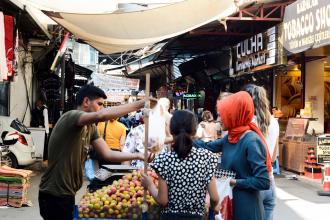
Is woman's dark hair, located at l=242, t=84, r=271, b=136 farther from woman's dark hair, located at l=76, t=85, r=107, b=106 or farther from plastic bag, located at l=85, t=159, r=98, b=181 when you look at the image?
plastic bag, located at l=85, t=159, r=98, b=181

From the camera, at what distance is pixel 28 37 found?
15.1 m

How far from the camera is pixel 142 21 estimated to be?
940 centimetres

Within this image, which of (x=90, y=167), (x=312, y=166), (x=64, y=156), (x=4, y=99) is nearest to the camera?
(x=64, y=156)

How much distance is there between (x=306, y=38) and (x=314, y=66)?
399 centimetres

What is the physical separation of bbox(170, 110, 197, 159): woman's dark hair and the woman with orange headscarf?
530 millimetres

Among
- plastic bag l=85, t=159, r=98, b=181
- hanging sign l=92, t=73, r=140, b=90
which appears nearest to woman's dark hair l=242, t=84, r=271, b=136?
plastic bag l=85, t=159, r=98, b=181

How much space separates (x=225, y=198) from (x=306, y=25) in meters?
8.33

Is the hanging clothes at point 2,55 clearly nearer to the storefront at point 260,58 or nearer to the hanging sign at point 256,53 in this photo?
the storefront at point 260,58

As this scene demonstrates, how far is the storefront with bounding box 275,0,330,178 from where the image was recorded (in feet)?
36.0

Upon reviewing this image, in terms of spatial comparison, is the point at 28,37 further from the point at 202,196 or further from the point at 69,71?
the point at 202,196

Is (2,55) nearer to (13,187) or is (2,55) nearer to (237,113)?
(13,187)

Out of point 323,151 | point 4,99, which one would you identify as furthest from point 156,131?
point 4,99

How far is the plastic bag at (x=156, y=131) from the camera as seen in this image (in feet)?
14.1

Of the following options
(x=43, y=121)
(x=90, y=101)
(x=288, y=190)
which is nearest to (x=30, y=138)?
(x=43, y=121)
